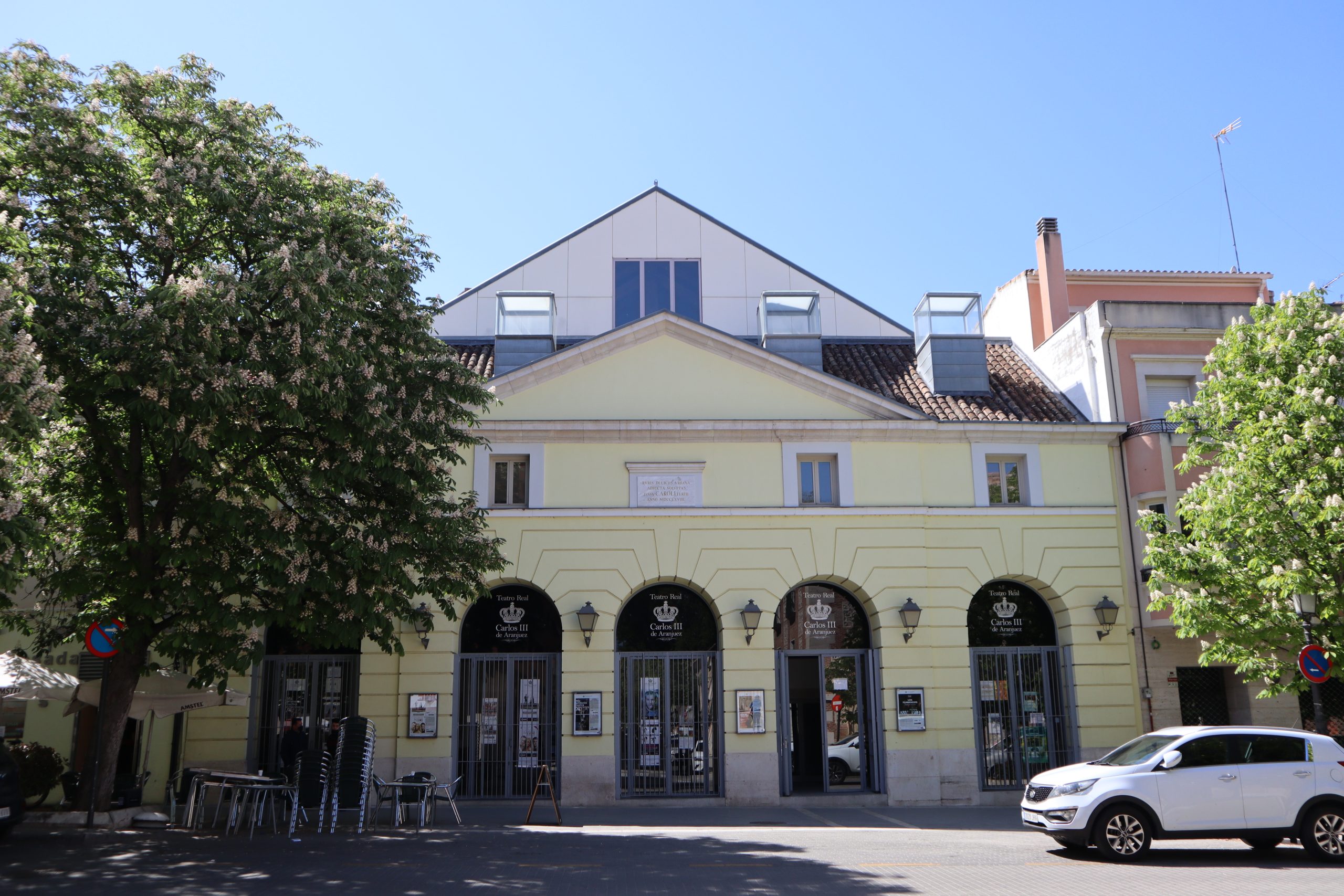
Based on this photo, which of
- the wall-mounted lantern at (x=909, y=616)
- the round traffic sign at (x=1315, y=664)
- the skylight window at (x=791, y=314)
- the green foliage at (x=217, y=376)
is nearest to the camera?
the green foliage at (x=217, y=376)

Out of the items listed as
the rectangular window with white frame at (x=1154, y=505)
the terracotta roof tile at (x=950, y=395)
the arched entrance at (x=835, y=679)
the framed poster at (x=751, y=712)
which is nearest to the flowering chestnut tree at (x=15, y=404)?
the framed poster at (x=751, y=712)

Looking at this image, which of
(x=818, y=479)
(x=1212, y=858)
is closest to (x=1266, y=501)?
(x=1212, y=858)

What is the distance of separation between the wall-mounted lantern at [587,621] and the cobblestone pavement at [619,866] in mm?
4888

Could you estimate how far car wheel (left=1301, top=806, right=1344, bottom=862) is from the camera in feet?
41.3

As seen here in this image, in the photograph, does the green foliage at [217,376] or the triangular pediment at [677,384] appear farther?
the triangular pediment at [677,384]

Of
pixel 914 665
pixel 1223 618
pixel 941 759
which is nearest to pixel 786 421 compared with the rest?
pixel 914 665

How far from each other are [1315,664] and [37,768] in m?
21.0

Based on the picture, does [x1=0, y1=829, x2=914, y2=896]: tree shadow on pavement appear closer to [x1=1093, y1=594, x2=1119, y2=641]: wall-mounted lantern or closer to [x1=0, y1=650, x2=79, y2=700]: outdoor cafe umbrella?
[x1=0, y1=650, x2=79, y2=700]: outdoor cafe umbrella

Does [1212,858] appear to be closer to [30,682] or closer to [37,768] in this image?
[30,682]

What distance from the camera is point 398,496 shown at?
14.9 meters

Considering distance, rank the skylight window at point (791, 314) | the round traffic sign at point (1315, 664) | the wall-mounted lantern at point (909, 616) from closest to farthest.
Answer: the round traffic sign at point (1315, 664)
the wall-mounted lantern at point (909, 616)
the skylight window at point (791, 314)

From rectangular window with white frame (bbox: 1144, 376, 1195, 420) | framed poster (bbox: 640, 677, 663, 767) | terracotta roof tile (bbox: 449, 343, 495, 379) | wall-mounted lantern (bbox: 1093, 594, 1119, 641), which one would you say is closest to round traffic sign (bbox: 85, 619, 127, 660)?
framed poster (bbox: 640, 677, 663, 767)

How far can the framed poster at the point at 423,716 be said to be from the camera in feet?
63.6

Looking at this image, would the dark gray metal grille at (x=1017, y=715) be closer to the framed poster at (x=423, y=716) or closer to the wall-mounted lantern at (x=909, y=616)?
the wall-mounted lantern at (x=909, y=616)
